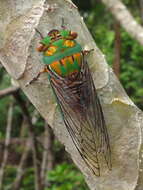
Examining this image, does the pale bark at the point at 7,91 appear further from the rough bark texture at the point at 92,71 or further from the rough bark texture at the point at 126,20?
the rough bark texture at the point at 92,71

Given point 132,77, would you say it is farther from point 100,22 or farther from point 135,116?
point 135,116

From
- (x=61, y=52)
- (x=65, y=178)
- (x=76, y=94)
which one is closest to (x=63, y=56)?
(x=61, y=52)

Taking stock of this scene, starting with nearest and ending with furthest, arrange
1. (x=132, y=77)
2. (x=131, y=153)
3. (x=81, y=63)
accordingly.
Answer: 1. (x=131, y=153)
2. (x=81, y=63)
3. (x=132, y=77)

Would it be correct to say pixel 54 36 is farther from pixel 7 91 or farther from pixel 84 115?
pixel 7 91

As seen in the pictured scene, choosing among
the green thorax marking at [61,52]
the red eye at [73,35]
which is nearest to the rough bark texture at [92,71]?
the red eye at [73,35]

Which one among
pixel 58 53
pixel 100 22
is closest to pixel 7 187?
pixel 100 22

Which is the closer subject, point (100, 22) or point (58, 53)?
point (58, 53)
